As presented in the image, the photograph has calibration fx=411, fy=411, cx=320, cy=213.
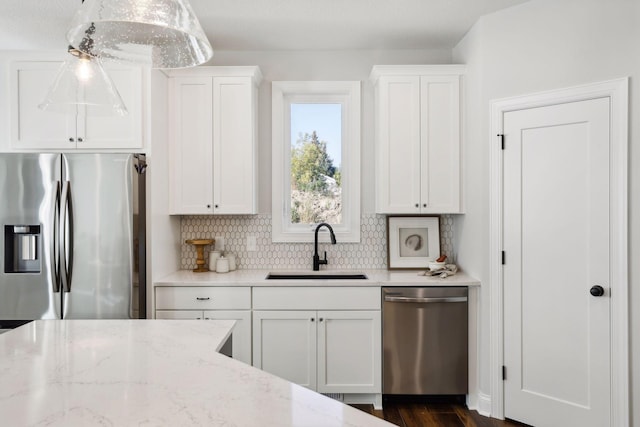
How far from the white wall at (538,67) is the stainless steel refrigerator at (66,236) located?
236 centimetres

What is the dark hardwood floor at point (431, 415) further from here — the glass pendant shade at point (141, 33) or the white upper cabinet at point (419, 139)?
the glass pendant shade at point (141, 33)

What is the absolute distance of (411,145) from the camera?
123 inches

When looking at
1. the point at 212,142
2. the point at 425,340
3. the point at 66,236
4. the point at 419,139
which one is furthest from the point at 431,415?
the point at 66,236

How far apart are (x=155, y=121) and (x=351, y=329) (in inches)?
79.4

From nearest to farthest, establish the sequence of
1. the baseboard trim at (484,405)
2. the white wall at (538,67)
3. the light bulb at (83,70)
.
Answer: the light bulb at (83,70), the white wall at (538,67), the baseboard trim at (484,405)

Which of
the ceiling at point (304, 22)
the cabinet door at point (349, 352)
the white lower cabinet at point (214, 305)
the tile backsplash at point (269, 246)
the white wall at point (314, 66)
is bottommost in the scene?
the cabinet door at point (349, 352)

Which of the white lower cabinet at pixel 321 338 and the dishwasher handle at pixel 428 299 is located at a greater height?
the dishwasher handle at pixel 428 299

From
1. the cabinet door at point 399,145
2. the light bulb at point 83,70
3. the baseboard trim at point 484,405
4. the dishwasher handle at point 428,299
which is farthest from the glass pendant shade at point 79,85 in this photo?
the baseboard trim at point 484,405

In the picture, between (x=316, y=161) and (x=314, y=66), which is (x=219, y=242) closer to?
(x=316, y=161)

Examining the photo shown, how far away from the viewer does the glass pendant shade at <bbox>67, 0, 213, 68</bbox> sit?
100 cm

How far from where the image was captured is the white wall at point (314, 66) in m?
3.44

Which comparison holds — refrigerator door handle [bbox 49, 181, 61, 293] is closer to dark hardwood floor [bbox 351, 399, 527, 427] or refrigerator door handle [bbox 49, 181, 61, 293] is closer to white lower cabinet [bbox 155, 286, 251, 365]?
white lower cabinet [bbox 155, 286, 251, 365]

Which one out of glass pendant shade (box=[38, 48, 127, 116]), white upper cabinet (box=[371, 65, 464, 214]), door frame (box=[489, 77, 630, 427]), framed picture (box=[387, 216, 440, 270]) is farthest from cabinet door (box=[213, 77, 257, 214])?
door frame (box=[489, 77, 630, 427])

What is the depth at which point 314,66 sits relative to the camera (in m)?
3.45
